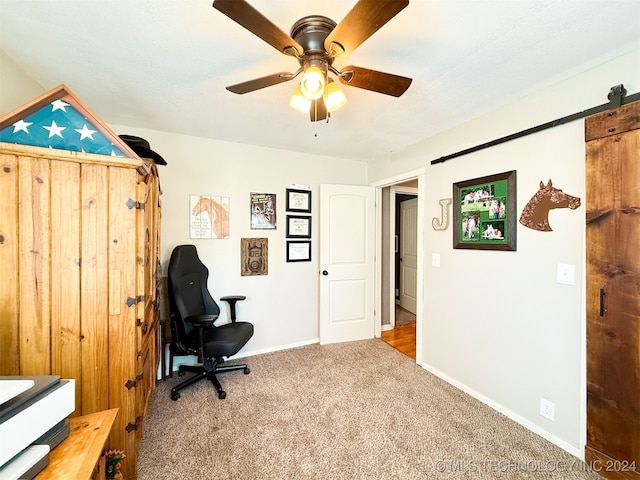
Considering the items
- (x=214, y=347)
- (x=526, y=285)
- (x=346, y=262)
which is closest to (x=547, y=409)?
(x=526, y=285)

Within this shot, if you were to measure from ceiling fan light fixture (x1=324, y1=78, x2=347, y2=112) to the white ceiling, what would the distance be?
0.29m

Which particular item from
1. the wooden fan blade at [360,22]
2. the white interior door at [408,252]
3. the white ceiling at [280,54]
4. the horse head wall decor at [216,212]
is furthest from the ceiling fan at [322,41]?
the white interior door at [408,252]

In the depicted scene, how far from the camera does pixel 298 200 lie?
324 centimetres

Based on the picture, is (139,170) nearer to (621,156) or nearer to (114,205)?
(114,205)

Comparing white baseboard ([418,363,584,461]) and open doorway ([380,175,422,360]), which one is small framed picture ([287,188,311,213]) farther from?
white baseboard ([418,363,584,461])

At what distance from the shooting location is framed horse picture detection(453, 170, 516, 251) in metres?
1.97

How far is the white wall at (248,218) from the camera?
2672 mm

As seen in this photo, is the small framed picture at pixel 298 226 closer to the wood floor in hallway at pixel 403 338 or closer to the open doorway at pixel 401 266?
the open doorway at pixel 401 266

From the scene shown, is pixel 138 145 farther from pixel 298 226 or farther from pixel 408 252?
pixel 408 252

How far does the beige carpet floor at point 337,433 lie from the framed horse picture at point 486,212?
3.67 ft

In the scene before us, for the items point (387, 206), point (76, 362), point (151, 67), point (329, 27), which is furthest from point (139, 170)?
point (387, 206)

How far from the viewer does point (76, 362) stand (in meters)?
1.26

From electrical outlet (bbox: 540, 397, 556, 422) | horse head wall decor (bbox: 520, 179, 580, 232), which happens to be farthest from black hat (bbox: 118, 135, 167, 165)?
electrical outlet (bbox: 540, 397, 556, 422)

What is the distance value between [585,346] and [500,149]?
1432 mm
